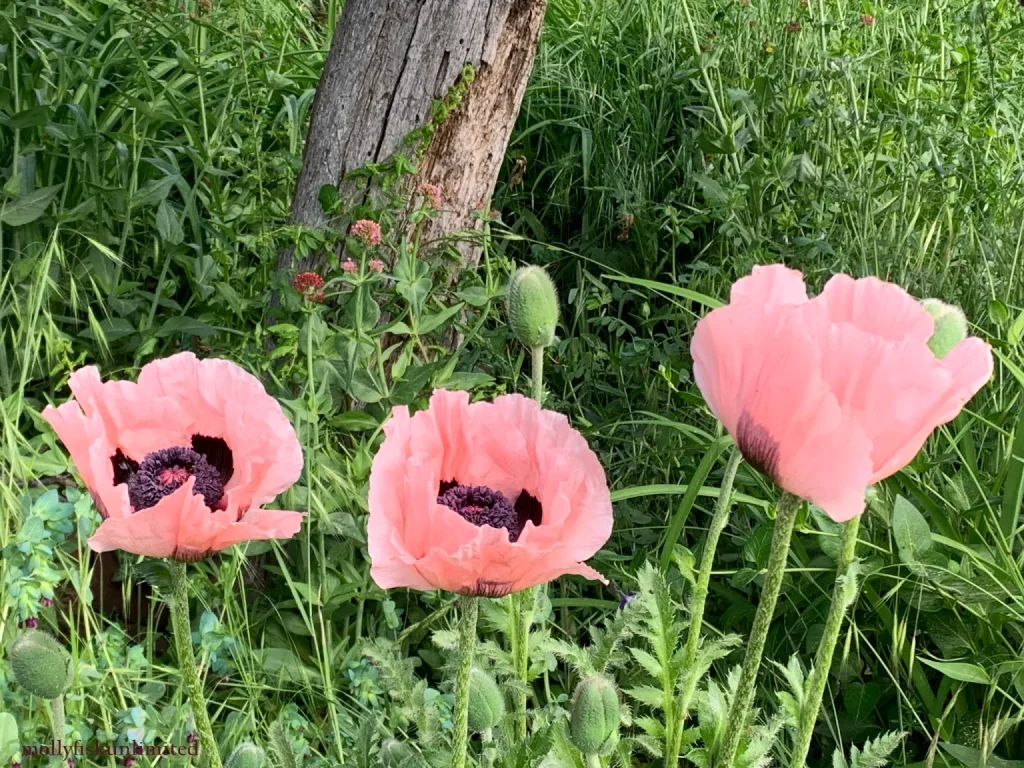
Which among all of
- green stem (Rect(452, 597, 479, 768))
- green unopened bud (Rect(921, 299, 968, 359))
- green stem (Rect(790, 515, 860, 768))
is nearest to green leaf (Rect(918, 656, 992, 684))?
green stem (Rect(790, 515, 860, 768))

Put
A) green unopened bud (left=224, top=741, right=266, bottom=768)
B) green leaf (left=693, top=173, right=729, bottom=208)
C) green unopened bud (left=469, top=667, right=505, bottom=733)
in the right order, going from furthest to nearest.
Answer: green leaf (left=693, top=173, right=729, bottom=208), green unopened bud (left=469, top=667, right=505, bottom=733), green unopened bud (left=224, top=741, right=266, bottom=768)

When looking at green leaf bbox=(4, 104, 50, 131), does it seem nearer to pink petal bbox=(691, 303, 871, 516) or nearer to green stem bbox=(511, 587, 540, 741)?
green stem bbox=(511, 587, 540, 741)

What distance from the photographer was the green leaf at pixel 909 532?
1607mm

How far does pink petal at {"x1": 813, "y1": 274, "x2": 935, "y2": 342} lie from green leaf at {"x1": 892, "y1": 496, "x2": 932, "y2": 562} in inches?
36.1

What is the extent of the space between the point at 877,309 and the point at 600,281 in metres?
2.08

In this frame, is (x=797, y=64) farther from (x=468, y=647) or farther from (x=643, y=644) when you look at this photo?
(x=468, y=647)

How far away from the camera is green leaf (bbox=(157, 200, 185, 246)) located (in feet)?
7.75

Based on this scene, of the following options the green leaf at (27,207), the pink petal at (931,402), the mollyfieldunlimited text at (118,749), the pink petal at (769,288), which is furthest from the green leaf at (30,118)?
the pink petal at (931,402)

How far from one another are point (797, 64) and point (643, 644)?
1.90 metres

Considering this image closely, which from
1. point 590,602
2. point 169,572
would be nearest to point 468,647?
point 169,572

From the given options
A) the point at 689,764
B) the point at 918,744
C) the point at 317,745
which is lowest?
the point at 317,745

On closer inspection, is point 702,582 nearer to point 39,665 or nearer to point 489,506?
point 489,506

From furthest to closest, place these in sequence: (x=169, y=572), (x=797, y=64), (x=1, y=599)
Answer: (x=797, y=64) < (x=1, y=599) < (x=169, y=572)

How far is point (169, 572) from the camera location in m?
0.89
